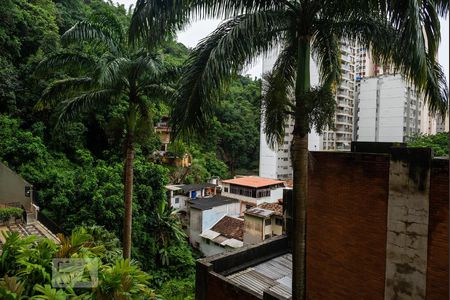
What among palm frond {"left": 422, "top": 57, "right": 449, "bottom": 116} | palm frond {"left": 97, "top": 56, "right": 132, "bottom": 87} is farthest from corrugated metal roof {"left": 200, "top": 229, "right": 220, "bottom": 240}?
palm frond {"left": 422, "top": 57, "right": 449, "bottom": 116}

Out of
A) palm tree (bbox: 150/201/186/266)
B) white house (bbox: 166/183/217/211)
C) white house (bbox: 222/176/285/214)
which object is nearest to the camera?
palm tree (bbox: 150/201/186/266)

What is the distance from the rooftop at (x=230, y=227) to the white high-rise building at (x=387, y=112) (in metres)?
26.8

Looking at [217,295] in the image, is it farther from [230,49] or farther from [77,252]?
[230,49]

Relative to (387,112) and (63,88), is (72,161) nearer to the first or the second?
(63,88)

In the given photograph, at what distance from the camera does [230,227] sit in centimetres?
2327

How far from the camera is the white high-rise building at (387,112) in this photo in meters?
39.3

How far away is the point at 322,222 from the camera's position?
6.01 m

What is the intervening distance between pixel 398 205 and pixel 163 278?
15395 millimetres

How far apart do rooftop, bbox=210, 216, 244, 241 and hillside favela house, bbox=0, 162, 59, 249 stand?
13.2m

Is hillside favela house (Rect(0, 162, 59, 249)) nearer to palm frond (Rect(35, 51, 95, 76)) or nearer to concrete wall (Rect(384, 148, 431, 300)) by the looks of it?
palm frond (Rect(35, 51, 95, 76))

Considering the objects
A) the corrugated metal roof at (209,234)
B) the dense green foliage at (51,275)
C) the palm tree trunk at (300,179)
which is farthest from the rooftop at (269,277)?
the corrugated metal roof at (209,234)

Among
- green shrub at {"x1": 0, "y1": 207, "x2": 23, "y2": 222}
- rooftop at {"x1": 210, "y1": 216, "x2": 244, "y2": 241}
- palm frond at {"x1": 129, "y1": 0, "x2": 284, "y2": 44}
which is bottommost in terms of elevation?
rooftop at {"x1": 210, "y1": 216, "x2": 244, "y2": 241}

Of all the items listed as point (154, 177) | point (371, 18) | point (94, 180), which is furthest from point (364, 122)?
point (371, 18)

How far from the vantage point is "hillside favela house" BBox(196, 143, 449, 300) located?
450 centimetres
